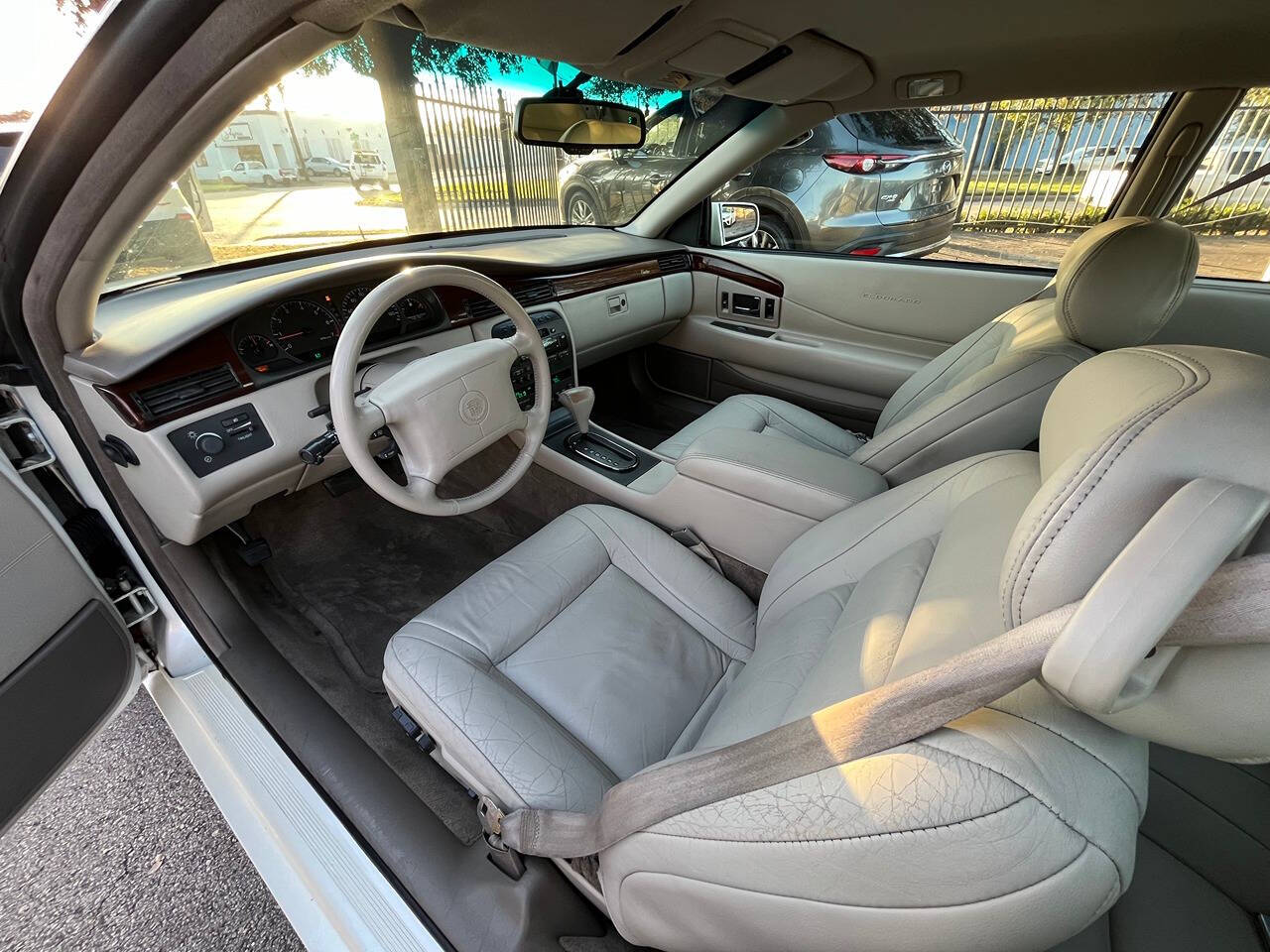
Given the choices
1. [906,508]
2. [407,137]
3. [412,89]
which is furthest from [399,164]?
[906,508]

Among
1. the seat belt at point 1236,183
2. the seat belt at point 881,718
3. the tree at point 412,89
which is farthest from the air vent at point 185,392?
the seat belt at point 1236,183

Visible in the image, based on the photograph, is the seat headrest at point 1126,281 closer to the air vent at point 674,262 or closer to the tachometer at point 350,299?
the tachometer at point 350,299

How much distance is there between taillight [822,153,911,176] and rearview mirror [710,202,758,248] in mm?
406

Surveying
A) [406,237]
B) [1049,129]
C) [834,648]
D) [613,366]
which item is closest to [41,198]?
[834,648]

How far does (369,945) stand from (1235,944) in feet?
3.88

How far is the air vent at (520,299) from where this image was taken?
1.81m

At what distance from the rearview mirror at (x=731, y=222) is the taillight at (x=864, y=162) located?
41 centimetres

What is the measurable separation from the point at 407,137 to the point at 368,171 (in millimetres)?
431

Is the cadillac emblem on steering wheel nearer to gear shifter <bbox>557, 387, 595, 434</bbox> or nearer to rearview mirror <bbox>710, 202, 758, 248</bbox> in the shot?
gear shifter <bbox>557, 387, 595, 434</bbox>

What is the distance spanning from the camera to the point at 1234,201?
1996 millimetres

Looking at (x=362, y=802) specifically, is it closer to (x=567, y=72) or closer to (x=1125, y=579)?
(x=1125, y=579)

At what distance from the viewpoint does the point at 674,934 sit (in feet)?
2.35

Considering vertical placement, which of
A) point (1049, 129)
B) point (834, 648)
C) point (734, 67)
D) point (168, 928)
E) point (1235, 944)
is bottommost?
point (168, 928)

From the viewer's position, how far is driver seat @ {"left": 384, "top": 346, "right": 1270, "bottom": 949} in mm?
446
